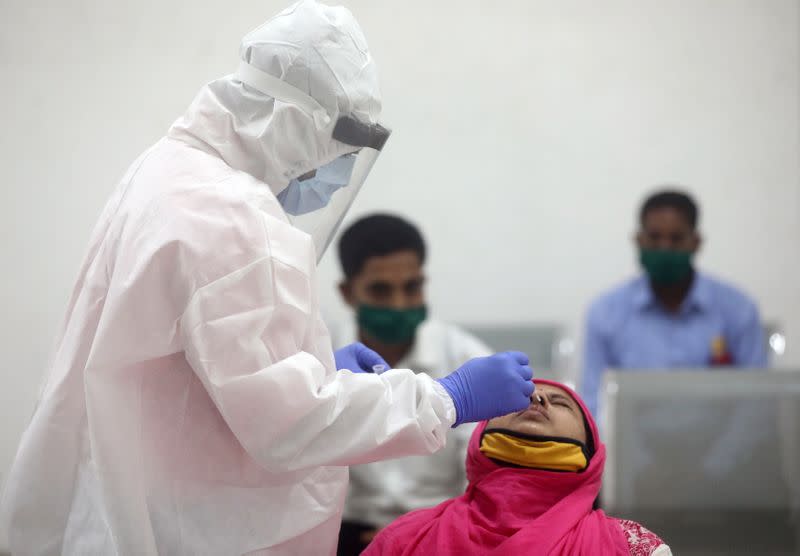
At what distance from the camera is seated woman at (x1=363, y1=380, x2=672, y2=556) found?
1.62 m

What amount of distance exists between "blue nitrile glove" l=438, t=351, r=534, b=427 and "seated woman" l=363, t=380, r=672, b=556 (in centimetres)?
19

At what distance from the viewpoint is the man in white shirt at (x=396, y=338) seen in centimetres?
232

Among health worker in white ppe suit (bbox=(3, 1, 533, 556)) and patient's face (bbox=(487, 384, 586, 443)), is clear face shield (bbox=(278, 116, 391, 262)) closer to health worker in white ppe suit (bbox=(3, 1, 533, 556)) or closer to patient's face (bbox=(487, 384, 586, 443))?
health worker in white ppe suit (bbox=(3, 1, 533, 556))

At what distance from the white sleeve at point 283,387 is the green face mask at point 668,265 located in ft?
6.85

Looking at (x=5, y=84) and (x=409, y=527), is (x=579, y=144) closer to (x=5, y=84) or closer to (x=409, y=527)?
(x=5, y=84)

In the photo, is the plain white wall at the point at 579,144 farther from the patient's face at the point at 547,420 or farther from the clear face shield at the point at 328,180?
the patient's face at the point at 547,420

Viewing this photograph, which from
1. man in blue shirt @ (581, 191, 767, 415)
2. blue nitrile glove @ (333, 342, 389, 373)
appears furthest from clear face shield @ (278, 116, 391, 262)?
man in blue shirt @ (581, 191, 767, 415)

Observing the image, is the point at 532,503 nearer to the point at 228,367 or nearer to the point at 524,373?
the point at 524,373

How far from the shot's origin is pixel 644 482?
2.43m

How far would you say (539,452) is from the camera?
1.72m

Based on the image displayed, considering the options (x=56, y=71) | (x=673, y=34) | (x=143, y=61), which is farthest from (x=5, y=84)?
(x=673, y=34)

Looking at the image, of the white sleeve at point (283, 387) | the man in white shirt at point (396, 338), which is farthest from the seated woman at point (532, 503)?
the man in white shirt at point (396, 338)

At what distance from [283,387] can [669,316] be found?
227 centimetres

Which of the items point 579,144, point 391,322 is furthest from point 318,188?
point 579,144
